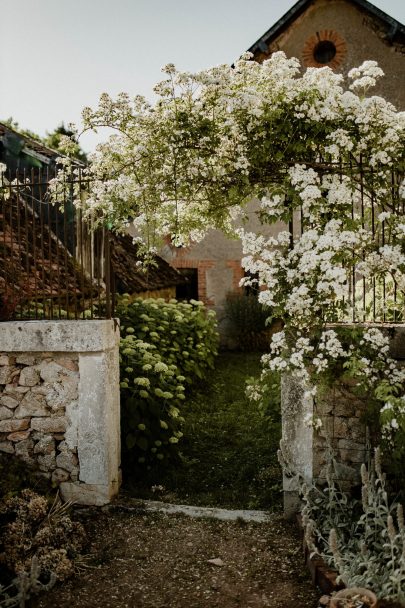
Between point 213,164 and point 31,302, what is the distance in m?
2.21

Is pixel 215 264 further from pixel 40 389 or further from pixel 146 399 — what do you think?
pixel 40 389

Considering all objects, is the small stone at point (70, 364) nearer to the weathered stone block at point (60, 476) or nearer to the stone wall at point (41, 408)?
the stone wall at point (41, 408)

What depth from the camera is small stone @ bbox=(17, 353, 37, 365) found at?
532cm

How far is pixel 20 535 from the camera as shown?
14.6ft

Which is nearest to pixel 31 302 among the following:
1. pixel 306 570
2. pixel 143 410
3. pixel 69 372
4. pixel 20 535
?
pixel 69 372

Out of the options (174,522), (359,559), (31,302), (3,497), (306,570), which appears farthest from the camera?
(31,302)

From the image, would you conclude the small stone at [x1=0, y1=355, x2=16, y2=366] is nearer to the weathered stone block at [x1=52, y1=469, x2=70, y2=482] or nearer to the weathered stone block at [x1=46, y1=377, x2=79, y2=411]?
Result: the weathered stone block at [x1=46, y1=377, x2=79, y2=411]

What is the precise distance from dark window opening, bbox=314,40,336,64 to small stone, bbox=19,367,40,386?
10277 millimetres

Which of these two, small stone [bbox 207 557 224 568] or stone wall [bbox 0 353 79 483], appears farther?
stone wall [bbox 0 353 79 483]

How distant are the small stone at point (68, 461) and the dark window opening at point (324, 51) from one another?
34.8 feet

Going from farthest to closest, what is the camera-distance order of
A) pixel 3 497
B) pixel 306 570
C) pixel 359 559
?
pixel 3 497 < pixel 306 570 < pixel 359 559

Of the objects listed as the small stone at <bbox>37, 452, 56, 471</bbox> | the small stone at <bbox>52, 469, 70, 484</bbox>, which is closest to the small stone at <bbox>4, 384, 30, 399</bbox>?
the small stone at <bbox>37, 452, 56, 471</bbox>

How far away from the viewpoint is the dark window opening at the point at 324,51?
12.6 m

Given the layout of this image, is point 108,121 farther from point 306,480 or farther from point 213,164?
point 306,480
